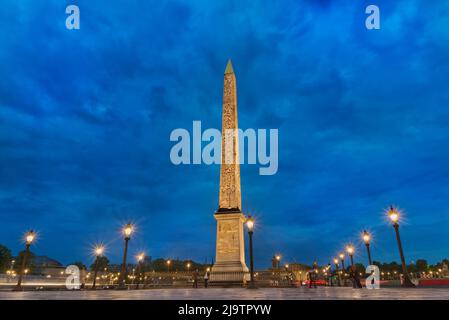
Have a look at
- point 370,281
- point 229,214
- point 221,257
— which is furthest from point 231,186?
point 370,281

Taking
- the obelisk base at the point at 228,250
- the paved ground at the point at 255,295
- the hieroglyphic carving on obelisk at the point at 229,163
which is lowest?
the paved ground at the point at 255,295

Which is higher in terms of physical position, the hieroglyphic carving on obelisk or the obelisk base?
the hieroglyphic carving on obelisk

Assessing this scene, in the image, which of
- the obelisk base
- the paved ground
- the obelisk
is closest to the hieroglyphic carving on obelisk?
the obelisk

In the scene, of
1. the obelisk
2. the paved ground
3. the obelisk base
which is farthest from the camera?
the obelisk

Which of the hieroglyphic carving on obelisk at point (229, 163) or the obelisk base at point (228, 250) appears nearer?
the obelisk base at point (228, 250)

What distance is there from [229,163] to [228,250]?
7.05m

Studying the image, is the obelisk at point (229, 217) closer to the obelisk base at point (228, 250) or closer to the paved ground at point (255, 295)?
the obelisk base at point (228, 250)

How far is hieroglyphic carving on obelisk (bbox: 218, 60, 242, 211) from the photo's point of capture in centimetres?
2448

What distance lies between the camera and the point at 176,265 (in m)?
116

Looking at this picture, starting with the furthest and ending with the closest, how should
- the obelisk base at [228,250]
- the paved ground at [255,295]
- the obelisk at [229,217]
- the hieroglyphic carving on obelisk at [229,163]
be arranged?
1. the hieroglyphic carving on obelisk at [229,163]
2. the obelisk at [229,217]
3. the obelisk base at [228,250]
4. the paved ground at [255,295]

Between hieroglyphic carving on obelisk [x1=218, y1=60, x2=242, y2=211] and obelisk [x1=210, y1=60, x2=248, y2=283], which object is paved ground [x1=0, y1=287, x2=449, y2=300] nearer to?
obelisk [x1=210, y1=60, x2=248, y2=283]

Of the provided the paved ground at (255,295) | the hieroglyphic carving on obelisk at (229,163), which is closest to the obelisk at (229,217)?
the hieroglyphic carving on obelisk at (229,163)

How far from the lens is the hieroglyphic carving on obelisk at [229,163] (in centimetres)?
2448
